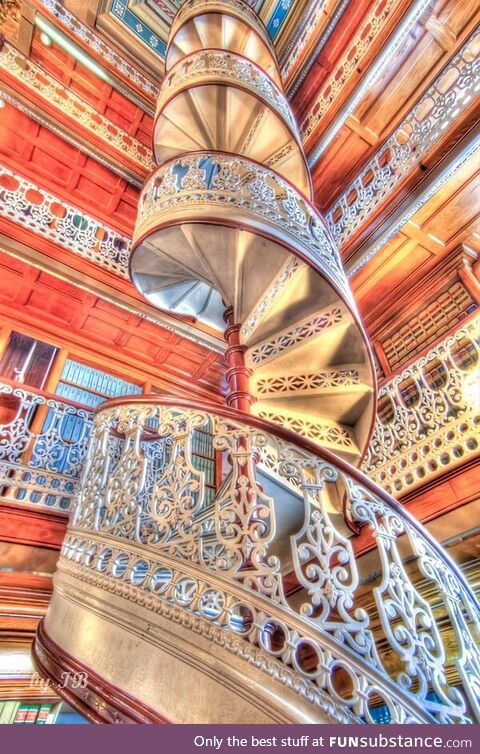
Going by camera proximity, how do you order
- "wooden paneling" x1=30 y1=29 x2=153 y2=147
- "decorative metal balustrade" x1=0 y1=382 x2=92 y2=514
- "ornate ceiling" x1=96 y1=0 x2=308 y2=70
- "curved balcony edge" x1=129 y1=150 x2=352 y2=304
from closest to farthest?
"curved balcony edge" x1=129 y1=150 x2=352 y2=304 < "decorative metal balustrade" x1=0 y1=382 x2=92 y2=514 < "wooden paneling" x1=30 y1=29 x2=153 y2=147 < "ornate ceiling" x1=96 y1=0 x2=308 y2=70

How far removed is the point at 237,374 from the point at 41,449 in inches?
62.9

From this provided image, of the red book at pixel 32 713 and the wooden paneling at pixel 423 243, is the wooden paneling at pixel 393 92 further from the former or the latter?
the red book at pixel 32 713

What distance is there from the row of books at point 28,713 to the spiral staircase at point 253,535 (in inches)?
64.4

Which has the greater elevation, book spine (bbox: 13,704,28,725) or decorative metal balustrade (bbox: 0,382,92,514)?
decorative metal balustrade (bbox: 0,382,92,514)

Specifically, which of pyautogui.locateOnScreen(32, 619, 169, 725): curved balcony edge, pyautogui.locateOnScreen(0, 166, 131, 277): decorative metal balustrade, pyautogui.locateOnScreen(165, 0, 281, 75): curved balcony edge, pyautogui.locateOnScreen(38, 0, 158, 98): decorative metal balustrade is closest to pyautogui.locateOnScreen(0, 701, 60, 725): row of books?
pyautogui.locateOnScreen(32, 619, 169, 725): curved balcony edge

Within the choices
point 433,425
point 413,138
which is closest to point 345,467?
point 433,425

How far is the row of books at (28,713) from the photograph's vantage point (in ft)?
8.38

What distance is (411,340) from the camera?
4234mm

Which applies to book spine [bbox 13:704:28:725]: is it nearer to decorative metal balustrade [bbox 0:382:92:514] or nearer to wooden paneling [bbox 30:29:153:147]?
decorative metal balustrade [bbox 0:382:92:514]

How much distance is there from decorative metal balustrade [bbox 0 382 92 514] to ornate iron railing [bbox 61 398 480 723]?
1.01m

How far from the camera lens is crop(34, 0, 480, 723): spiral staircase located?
109 cm

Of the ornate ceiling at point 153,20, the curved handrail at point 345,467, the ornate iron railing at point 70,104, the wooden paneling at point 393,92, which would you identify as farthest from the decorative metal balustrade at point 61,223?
the curved handrail at point 345,467

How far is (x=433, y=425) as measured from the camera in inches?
117

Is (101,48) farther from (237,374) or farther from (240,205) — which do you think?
(237,374)
